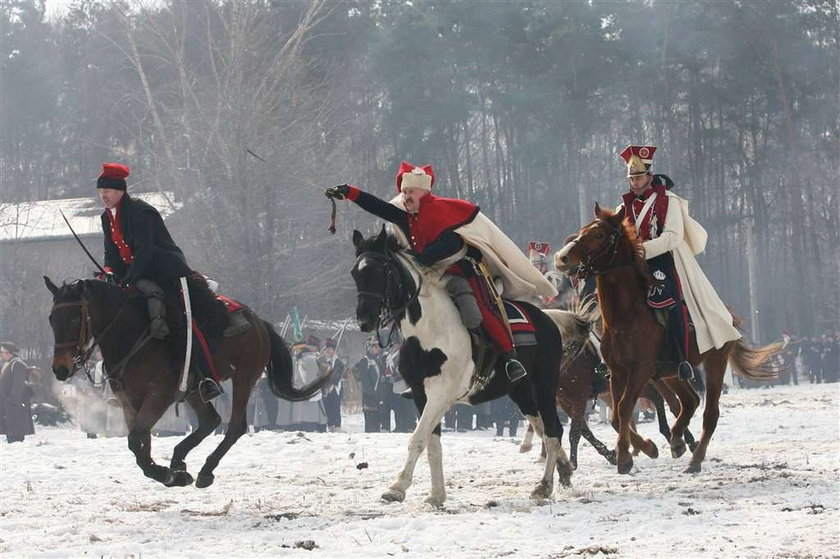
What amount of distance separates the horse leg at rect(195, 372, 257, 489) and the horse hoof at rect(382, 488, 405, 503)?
80.6 inches

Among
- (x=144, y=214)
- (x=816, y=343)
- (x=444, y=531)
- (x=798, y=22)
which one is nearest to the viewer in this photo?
(x=444, y=531)

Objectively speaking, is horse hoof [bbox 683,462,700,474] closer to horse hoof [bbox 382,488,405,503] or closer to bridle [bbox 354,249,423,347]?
horse hoof [bbox 382,488,405,503]

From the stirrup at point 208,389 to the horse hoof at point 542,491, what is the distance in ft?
9.15

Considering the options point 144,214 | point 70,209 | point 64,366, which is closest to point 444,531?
point 64,366

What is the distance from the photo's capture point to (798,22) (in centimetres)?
4969

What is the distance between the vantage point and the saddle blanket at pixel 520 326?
1079cm

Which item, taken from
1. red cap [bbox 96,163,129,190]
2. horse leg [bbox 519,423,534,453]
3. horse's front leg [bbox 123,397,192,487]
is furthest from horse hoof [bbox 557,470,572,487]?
red cap [bbox 96,163,129,190]

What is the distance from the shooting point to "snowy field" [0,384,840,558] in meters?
8.13

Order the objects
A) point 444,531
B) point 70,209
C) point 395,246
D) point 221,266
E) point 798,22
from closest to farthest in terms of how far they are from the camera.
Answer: point 444,531 → point 395,246 → point 221,266 → point 798,22 → point 70,209

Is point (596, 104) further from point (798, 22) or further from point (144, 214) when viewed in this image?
point (144, 214)

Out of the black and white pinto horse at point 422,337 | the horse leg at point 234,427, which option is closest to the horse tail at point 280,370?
the horse leg at point 234,427

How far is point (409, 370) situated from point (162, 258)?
259cm

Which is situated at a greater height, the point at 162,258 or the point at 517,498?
the point at 162,258

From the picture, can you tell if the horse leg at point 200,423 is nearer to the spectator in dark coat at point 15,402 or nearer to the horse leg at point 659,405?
the horse leg at point 659,405
